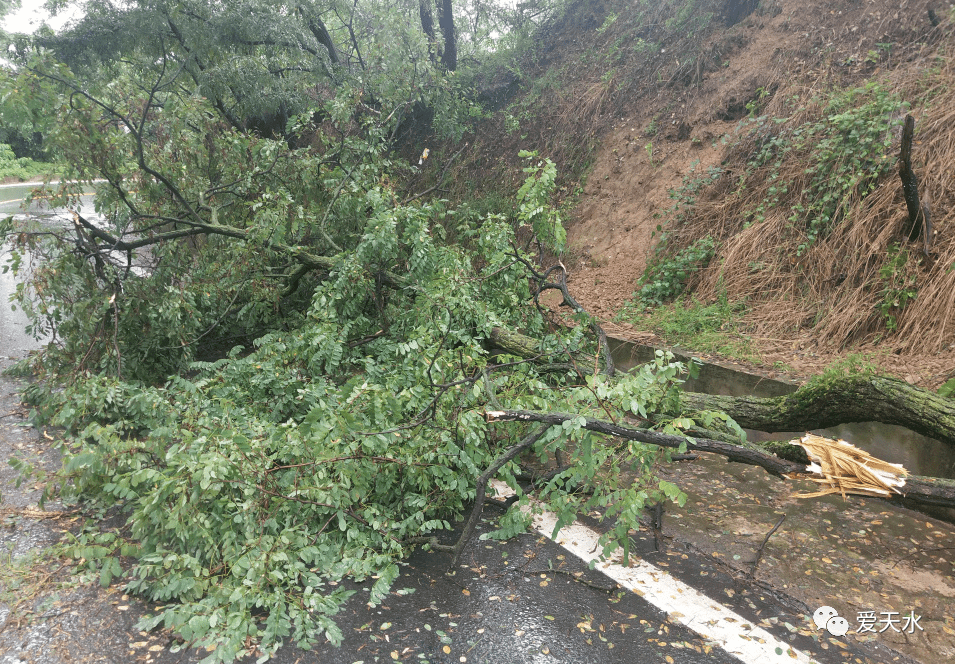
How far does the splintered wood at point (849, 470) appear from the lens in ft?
9.02

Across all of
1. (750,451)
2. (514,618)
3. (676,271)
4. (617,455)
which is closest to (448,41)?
(676,271)

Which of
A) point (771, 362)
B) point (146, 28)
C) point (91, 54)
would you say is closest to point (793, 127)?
point (771, 362)

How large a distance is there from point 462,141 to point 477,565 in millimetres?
10670

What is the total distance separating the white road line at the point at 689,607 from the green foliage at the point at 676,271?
4.23 metres

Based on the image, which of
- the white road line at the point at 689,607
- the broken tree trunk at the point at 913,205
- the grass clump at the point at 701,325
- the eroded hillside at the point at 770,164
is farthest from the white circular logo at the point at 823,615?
the broken tree trunk at the point at 913,205

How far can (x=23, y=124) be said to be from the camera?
6.02 m

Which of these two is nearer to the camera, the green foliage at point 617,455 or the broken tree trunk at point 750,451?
the broken tree trunk at point 750,451

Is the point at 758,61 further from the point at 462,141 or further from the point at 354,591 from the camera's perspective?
the point at 354,591

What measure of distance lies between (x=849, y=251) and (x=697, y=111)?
3.87 metres

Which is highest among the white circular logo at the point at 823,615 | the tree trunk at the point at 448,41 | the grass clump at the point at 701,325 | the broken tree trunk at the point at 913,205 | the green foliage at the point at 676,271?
the tree trunk at the point at 448,41

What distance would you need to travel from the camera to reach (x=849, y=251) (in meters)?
5.68

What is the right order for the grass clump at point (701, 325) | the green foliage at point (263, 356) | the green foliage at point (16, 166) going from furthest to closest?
1. the green foliage at point (16, 166)
2. the grass clump at point (701, 325)
3. the green foliage at point (263, 356)

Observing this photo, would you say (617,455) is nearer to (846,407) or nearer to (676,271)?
(846,407)

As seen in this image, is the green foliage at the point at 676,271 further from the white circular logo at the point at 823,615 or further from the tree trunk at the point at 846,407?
the white circular logo at the point at 823,615
